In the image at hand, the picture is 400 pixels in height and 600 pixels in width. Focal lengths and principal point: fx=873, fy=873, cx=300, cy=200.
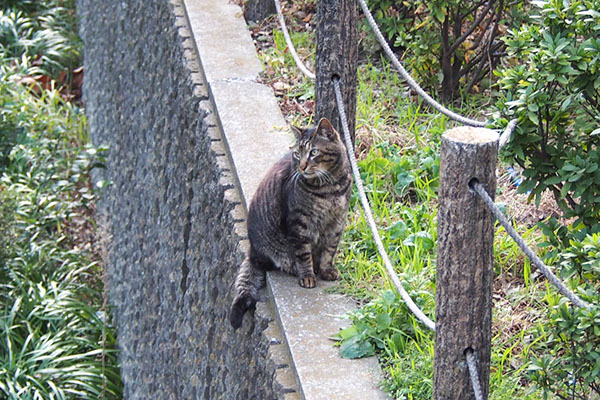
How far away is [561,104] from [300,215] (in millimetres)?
1186

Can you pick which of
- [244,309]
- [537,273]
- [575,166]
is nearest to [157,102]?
[244,309]

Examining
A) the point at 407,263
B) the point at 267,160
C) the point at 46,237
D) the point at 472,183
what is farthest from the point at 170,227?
the point at 472,183

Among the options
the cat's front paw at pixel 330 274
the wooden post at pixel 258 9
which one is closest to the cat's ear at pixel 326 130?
the cat's front paw at pixel 330 274

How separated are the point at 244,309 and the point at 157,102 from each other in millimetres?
2766

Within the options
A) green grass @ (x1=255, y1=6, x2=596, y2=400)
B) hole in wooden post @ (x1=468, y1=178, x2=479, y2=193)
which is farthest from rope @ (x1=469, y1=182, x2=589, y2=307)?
green grass @ (x1=255, y1=6, x2=596, y2=400)

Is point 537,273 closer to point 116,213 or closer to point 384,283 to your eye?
point 384,283

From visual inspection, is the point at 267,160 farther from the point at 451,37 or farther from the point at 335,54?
the point at 451,37

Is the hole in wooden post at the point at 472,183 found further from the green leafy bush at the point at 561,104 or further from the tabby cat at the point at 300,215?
the tabby cat at the point at 300,215

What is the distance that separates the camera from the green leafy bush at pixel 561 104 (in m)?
2.92

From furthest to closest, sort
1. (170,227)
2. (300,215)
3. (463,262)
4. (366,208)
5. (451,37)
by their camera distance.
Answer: (170,227)
(451,37)
(300,215)
(366,208)
(463,262)

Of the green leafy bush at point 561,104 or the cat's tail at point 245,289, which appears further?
the cat's tail at point 245,289

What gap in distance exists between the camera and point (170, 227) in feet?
18.2

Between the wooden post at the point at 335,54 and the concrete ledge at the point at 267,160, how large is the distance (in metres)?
0.58

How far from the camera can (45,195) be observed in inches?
314
